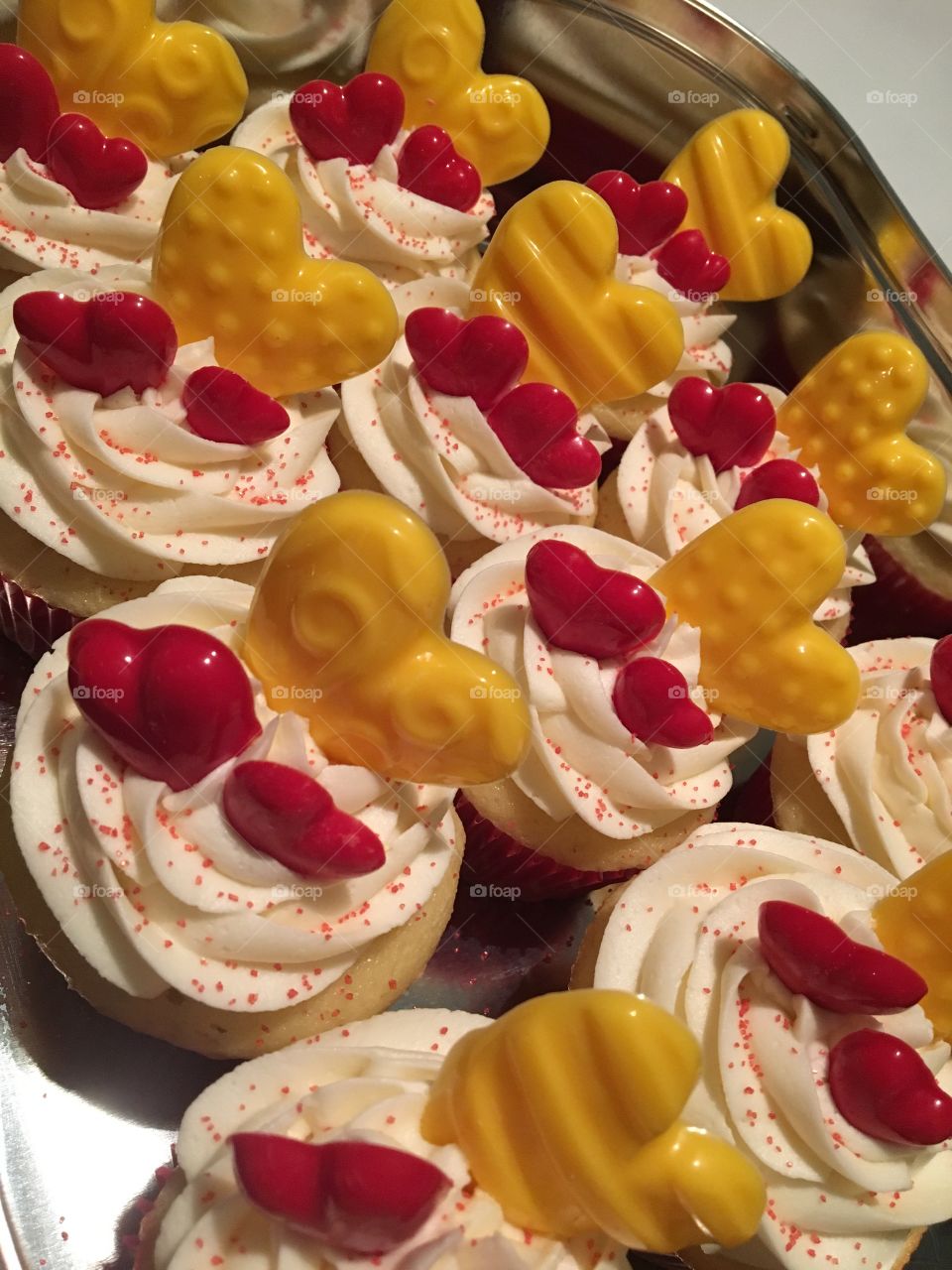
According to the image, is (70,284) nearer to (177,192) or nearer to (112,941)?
(177,192)

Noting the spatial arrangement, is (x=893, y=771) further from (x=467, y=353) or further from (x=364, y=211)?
(x=364, y=211)

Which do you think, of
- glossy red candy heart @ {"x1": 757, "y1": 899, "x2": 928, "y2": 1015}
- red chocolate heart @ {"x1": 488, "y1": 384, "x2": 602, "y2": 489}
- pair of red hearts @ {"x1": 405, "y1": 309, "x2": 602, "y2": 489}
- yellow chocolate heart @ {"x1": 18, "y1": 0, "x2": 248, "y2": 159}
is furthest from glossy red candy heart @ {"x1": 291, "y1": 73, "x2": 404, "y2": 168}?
glossy red candy heart @ {"x1": 757, "y1": 899, "x2": 928, "y2": 1015}

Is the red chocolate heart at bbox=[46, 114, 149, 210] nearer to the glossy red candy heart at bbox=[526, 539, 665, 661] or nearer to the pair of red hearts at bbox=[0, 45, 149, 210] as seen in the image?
the pair of red hearts at bbox=[0, 45, 149, 210]

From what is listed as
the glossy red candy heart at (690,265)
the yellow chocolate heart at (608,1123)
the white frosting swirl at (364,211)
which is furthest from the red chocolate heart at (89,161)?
the yellow chocolate heart at (608,1123)

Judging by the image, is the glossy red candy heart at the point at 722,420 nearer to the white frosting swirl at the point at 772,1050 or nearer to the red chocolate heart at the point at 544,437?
the red chocolate heart at the point at 544,437

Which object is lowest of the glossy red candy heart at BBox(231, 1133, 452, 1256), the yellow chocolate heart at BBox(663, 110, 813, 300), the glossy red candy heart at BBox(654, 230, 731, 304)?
the glossy red candy heart at BBox(231, 1133, 452, 1256)

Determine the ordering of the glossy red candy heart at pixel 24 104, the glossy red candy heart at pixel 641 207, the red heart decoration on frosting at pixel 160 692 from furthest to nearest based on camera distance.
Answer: the glossy red candy heart at pixel 641 207 → the glossy red candy heart at pixel 24 104 → the red heart decoration on frosting at pixel 160 692

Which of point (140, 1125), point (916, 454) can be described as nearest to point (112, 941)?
point (140, 1125)
